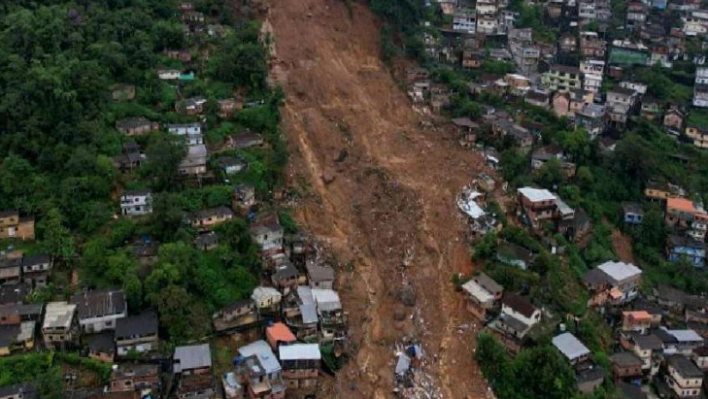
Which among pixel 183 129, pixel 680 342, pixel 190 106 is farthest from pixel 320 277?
pixel 680 342

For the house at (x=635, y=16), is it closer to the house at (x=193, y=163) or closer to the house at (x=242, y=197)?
the house at (x=242, y=197)

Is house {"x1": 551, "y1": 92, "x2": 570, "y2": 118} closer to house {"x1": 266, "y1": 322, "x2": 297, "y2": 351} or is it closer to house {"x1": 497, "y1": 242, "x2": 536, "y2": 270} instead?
house {"x1": 497, "y1": 242, "x2": 536, "y2": 270}

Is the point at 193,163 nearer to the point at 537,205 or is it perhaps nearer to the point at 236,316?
the point at 236,316

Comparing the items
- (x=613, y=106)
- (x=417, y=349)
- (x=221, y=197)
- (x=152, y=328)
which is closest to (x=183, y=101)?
(x=221, y=197)

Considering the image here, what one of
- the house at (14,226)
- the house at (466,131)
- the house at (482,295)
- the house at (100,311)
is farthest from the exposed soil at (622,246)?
the house at (14,226)

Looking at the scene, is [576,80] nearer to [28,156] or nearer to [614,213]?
[614,213]

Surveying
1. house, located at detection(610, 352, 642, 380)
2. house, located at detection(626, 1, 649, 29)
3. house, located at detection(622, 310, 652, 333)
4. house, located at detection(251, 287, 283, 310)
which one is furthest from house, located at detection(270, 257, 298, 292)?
house, located at detection(626, 1, 649, 29)
